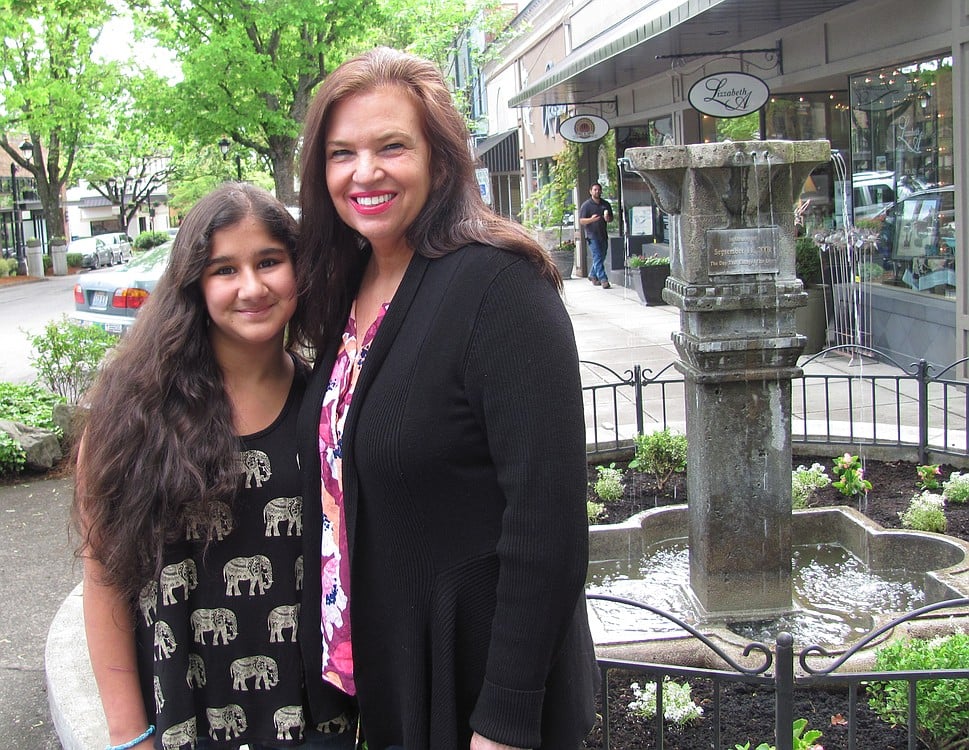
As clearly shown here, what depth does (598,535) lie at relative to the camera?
5.11 meters

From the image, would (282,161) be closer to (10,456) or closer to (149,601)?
(10,456)

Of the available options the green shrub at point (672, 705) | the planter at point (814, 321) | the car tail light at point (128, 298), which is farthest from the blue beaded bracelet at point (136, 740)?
the planter at point (814, 321)

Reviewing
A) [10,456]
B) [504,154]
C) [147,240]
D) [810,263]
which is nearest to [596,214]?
[810,263]

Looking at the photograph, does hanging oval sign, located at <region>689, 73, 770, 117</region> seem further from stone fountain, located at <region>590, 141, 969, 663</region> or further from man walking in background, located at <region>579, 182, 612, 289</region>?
stone fountain, located at <region>590, 141, 969, 663</region>

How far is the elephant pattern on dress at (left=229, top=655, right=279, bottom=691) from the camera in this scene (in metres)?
2.06

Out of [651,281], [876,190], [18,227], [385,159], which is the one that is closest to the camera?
[385,159]

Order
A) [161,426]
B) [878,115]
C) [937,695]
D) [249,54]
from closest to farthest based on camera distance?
[161,426] < [937,695] < [878,115] < [249,54]

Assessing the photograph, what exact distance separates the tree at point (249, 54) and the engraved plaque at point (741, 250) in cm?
1664

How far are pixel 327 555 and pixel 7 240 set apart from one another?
49259 mm

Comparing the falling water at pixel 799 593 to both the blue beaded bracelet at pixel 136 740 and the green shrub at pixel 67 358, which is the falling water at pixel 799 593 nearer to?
the blue beaded bracelet at pixel 136 740

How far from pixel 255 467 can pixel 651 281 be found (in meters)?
13.1

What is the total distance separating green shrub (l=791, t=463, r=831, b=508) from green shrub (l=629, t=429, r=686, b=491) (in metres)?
0.66

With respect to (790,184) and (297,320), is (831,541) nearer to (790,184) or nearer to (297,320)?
(790,184)

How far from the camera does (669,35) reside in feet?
34.8
